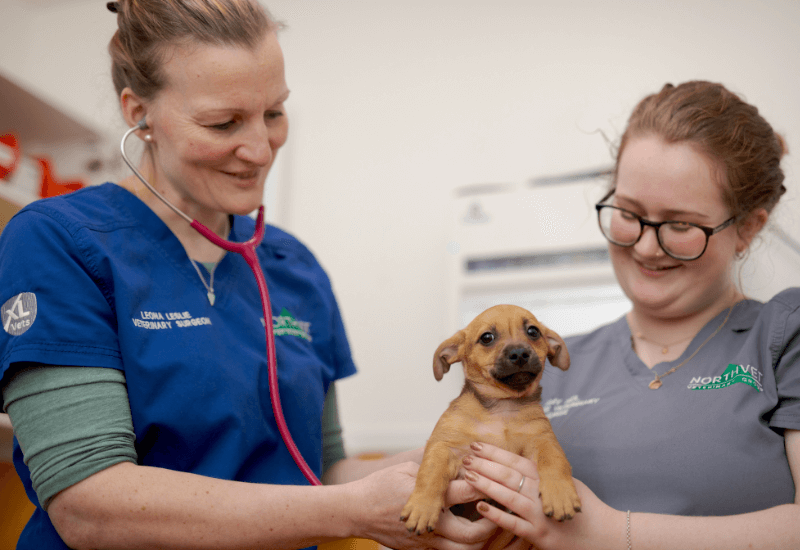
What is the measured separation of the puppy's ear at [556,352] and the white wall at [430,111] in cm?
124

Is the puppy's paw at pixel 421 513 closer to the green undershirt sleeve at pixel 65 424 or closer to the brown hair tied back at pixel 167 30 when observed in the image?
the green undershirt sleeve at pixel 65 424

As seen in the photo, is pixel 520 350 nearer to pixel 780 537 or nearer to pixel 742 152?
pixel 780 537

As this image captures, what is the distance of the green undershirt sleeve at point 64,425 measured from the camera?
93 centimetres

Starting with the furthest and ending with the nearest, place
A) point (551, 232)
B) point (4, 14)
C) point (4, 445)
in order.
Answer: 1. point (4, 14)
2. point (551, 232)
3. point (4, 445)

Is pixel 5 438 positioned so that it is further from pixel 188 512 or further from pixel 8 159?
pixel 188 512

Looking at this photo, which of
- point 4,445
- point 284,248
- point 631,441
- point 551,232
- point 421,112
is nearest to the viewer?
point 631,441

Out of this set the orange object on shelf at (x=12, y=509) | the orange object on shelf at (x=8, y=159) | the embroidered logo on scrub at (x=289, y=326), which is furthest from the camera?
the orange object on shelf at (x=8, y=159)

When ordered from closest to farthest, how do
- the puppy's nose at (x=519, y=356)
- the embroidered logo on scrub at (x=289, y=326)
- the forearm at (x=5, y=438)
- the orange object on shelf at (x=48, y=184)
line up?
1. the puppy's nose at (x=519, y=356)
2. the embroidered logo on scrub at (x=289, y=326)
3. the forearm at (x=5, y=438)
4. the orange object on shelf at (x=48, y=184)

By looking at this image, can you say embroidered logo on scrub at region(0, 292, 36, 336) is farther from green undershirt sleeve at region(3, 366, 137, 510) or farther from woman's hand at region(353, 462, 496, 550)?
woman's hand at region(353, 462, 496, 550)

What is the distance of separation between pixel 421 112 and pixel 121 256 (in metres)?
2.10

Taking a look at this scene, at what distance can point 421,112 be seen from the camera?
298 centimetres

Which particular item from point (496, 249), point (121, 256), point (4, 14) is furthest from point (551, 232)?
point (4, 14)

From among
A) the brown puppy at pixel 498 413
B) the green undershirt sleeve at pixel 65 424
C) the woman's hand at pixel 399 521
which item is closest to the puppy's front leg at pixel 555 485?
the brown puppy at pixel 498 413

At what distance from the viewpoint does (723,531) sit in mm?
1000
